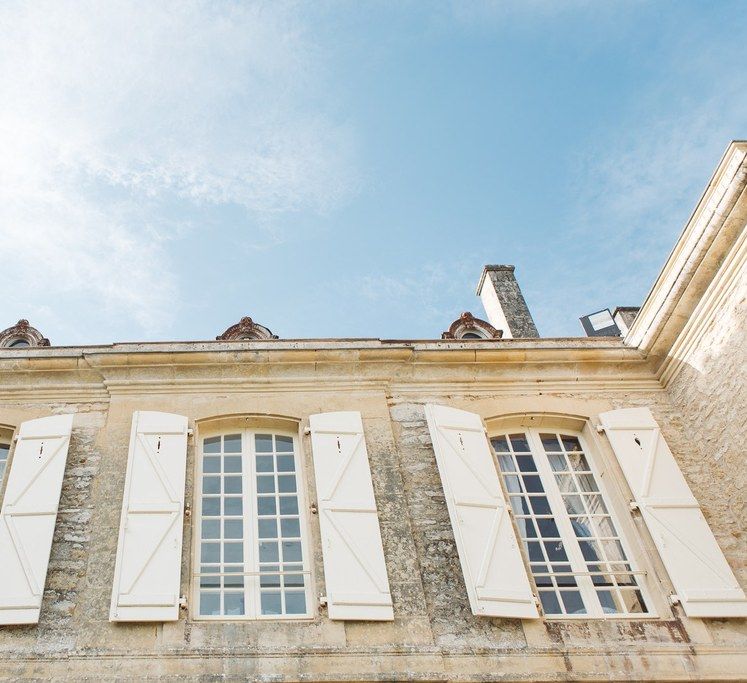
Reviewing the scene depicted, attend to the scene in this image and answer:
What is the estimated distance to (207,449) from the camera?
6891 mm

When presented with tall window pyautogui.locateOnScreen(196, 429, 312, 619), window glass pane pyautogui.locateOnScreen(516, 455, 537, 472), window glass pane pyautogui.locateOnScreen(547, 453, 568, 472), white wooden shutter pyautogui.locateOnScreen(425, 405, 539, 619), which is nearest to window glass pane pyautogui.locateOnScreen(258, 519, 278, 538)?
tall window pyautogui.locateOnScreen(196, 429, 312, 619)

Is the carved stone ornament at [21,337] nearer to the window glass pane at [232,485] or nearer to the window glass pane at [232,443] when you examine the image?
the window glass pane at [232,443]

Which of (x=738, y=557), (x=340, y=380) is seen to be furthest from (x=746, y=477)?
(x=340, y=380)

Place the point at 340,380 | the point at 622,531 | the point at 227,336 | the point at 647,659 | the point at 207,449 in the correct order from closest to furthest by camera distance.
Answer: the point at 647,659, the point at 622,531, the point at 207,449, the point at 340,380, the point at 227,336

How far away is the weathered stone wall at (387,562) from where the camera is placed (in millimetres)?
5262

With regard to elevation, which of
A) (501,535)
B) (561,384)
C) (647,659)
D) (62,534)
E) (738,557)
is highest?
(561,384)

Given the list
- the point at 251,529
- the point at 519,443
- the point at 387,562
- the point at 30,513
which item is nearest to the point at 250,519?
the point at 251,529

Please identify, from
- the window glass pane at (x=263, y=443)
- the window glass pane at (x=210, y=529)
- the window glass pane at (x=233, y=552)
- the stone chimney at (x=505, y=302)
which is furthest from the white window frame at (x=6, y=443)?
the stone chimney at (x=505, y=302)

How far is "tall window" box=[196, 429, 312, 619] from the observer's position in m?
5.82

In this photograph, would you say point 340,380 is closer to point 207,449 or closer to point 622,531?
point 207,449

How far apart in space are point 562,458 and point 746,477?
158cm

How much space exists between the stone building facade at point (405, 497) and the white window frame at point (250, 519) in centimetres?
2

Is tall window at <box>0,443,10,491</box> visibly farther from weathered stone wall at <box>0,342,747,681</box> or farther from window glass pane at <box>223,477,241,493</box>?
window glass pane at <box>223,477,241,493</box>

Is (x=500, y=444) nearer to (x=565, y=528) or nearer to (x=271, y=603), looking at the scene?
(x=565, y=528)
